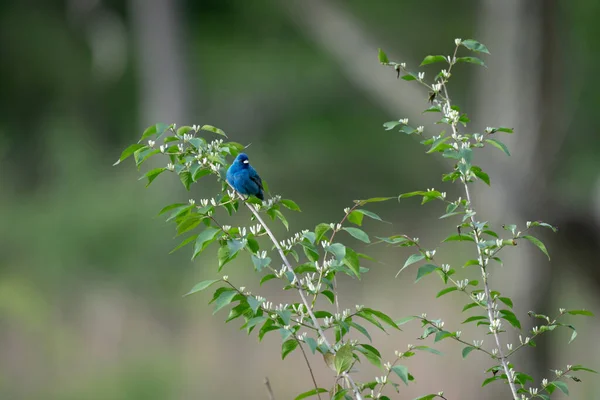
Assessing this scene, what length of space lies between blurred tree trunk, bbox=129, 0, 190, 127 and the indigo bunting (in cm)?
878

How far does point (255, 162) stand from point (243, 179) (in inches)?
373

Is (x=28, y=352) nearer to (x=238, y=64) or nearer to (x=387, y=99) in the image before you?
(x=387, y=99)

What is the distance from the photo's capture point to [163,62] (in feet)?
35.8

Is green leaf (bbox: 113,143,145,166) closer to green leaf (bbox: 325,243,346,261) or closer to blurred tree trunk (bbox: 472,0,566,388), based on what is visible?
green leaf (bbox: 325,243,346,261)

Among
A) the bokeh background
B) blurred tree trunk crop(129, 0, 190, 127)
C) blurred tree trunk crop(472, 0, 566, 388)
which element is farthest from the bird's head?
blurred tree trunk crop(129, 0, 190, 127)

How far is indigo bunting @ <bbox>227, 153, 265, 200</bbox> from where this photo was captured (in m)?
1.60

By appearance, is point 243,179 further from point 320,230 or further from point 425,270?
point 425,270

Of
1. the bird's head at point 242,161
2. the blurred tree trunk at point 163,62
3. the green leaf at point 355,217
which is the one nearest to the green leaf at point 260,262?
the green leaf at point 355,217

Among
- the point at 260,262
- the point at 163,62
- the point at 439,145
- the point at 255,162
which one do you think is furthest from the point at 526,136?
the point at 163,62

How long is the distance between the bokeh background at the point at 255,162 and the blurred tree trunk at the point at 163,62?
0.03m

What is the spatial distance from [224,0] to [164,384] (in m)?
7.69

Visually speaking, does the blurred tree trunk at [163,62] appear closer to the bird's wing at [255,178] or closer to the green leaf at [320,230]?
the bird's wing at [255,178]

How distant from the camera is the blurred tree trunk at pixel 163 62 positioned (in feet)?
34.7

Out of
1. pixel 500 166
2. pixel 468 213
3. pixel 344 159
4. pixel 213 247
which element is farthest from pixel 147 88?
pixel 468 213
